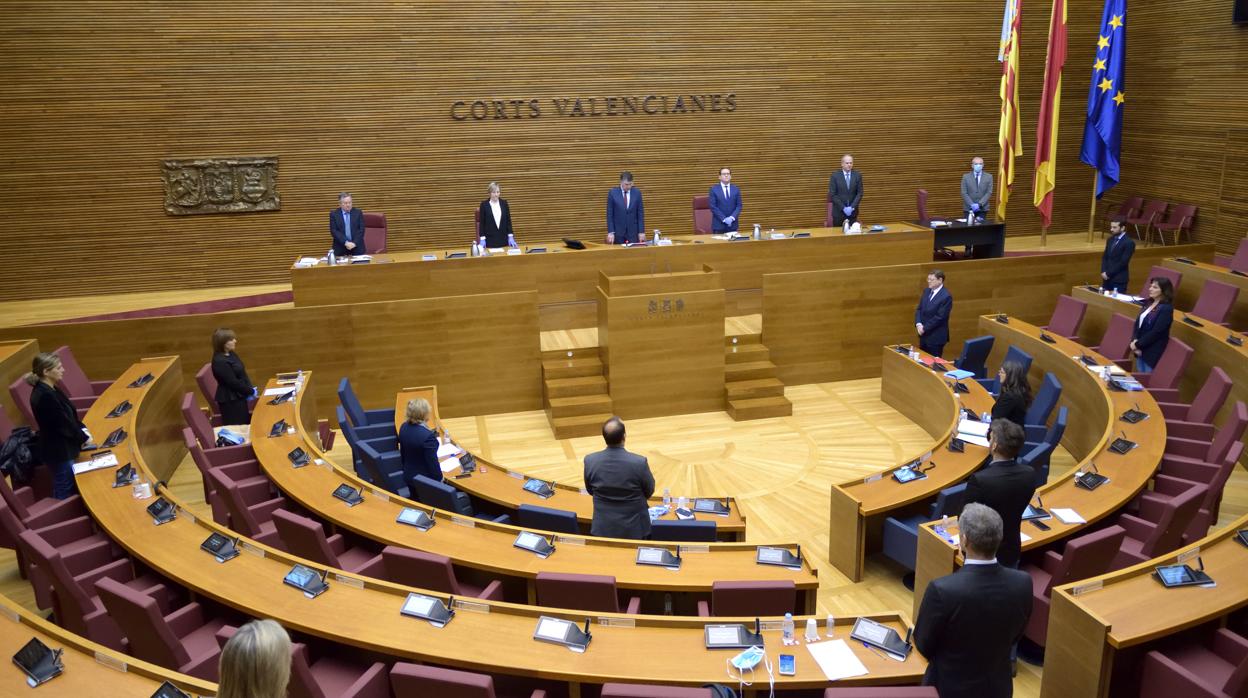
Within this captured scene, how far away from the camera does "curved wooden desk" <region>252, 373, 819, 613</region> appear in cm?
504

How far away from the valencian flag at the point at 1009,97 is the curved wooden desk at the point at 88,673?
12.6 meters

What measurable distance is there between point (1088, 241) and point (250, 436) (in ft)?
41.8

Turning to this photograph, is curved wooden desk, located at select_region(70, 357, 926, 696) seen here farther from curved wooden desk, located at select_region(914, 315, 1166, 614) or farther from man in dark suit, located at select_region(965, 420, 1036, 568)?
curved wooden desk, located at select_region(914, 315, 1166, 614)

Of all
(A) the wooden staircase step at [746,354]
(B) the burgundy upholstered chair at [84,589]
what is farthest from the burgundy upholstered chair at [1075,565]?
(A) the wooden staircase step at [746,354]

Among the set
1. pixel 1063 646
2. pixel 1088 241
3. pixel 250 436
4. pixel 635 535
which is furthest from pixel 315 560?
pixel 1088 241

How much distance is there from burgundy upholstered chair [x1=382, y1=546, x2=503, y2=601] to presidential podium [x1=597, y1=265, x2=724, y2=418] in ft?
16.4

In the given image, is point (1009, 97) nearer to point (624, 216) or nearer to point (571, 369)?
point (624, 216)

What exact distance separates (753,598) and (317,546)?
2.56m

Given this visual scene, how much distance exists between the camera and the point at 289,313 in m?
9.98

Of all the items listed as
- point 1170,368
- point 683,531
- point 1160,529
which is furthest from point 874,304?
point 683,531

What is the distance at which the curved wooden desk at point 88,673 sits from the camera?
3.81 meters

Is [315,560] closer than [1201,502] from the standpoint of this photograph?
Yes

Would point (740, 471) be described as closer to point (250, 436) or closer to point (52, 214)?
point (250, 436)

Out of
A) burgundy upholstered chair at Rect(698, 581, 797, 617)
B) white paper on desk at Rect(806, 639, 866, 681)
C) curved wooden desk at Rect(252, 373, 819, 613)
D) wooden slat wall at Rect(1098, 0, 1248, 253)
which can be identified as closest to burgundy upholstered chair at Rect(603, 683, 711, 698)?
white paper on desk at Rect(806, 639, 866, 681)
